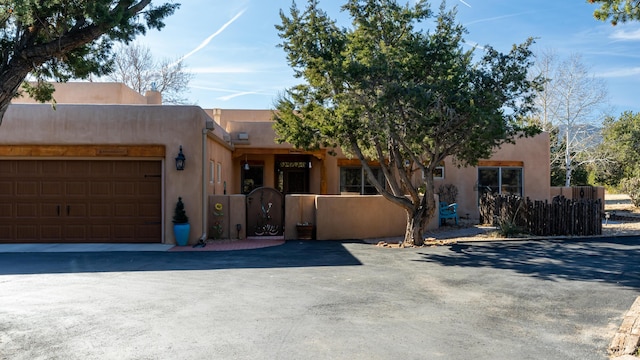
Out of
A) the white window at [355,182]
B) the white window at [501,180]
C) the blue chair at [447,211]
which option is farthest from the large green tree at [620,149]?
the white window at [355,182]

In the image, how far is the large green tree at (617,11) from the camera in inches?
A: 312

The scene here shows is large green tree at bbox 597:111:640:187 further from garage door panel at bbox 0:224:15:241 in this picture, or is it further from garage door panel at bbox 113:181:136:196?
garage door panel at bbox 0:224:15:241

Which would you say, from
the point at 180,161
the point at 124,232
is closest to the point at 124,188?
the point at 124,232

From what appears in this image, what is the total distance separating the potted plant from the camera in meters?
13.6

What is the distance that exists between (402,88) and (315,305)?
6.10 metres

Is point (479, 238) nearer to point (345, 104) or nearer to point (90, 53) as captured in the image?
point (345, 104)

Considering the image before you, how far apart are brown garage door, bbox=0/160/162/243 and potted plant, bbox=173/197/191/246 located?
0.70m

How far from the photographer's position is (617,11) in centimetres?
802

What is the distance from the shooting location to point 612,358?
4.75 m

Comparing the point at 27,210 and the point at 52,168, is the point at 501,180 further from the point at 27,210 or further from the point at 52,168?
the point at 27,210

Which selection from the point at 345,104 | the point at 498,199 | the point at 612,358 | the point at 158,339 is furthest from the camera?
the point at 498,199

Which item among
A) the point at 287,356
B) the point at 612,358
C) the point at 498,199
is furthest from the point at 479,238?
the point at 287,356

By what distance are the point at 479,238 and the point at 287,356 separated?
11203 mm

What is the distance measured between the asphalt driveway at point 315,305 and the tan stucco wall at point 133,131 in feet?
8.74
